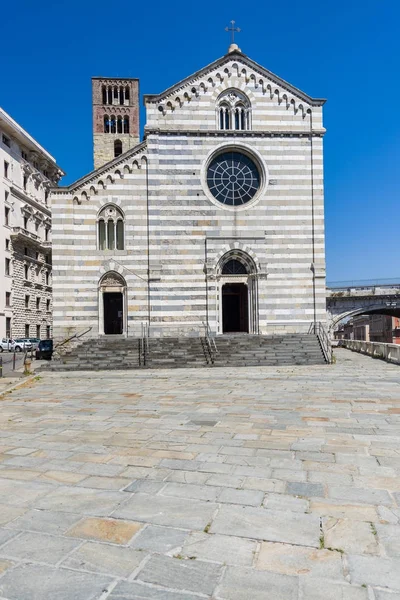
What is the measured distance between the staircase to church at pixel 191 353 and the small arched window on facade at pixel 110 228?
5.49 metres

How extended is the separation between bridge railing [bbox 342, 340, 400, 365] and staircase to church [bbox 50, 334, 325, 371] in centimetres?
332

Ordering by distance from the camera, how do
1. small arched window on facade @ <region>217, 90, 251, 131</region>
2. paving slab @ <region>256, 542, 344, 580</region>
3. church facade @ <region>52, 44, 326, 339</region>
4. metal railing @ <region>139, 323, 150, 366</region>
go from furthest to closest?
small arched window on facade @ <region>217, 90, 251, 131</region>, church facade @ <region>52, 44, 326, 339</region>, metal railing @ <region>139, 323, 150, 366</region>, paving slab @ <region>256, 542, 344, 580</region>

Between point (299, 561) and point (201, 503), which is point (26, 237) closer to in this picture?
point (201, 503)

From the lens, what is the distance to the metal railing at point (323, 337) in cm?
2384

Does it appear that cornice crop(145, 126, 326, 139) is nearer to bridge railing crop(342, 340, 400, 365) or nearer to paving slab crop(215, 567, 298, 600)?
bridge railing crop(342, 340, 400, 365)

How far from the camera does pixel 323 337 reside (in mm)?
25656

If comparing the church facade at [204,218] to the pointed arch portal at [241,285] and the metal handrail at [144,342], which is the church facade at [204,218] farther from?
the metal handrail at [144,342]

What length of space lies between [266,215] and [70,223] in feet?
38.3

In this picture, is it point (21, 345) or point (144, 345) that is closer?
point (144, 345)

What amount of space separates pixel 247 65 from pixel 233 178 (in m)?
6.98

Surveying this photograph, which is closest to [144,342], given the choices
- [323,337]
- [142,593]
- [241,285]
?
[241,285]

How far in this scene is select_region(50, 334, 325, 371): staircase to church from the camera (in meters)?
22.7

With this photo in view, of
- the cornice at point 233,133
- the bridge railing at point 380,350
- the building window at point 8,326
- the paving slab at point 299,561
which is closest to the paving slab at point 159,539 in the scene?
the paving slab at point 299,561

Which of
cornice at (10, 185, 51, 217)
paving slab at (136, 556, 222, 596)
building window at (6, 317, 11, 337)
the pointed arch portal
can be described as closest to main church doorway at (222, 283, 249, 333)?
the pointed arch portal
